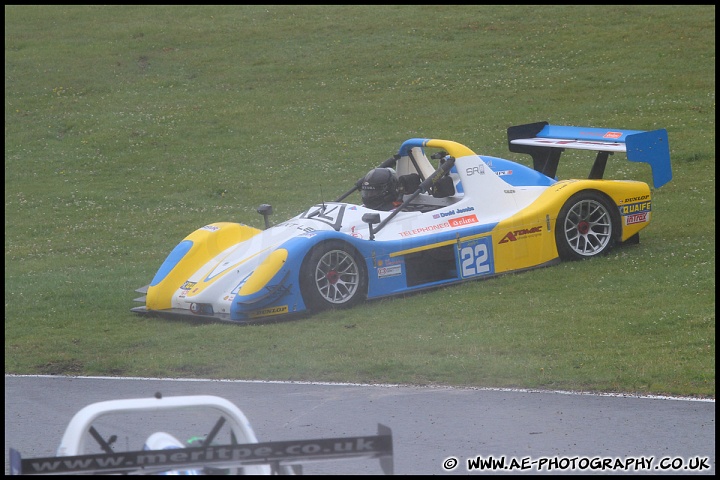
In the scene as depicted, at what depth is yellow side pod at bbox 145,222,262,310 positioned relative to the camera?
38.6 ft

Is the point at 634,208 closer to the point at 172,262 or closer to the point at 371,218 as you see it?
the point at 371,218

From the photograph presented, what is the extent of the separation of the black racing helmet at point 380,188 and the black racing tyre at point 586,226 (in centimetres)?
212

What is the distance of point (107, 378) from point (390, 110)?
18605 mm

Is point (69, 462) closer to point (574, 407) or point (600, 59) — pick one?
point (574, 407)

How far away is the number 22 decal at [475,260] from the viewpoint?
1212 centimetres

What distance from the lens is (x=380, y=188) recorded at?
42.0 ft

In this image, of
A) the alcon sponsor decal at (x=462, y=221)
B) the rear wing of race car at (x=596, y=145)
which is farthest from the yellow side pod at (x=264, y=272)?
the rear wing of race car at (x=596, y=145)

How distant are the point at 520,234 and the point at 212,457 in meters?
8.99

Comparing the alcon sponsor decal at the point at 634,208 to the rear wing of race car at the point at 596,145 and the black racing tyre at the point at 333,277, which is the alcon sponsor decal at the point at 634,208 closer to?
the rear wing of race car at the point at 596,145

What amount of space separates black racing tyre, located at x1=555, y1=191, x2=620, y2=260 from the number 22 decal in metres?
1.04

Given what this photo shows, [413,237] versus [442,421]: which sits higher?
[413,237]

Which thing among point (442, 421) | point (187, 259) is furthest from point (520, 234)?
point (442, 421)

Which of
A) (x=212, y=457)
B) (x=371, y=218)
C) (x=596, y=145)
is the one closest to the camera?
(x=212, y=457)

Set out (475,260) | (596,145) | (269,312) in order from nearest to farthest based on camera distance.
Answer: (269,312)
(475,260)
(596,145)
